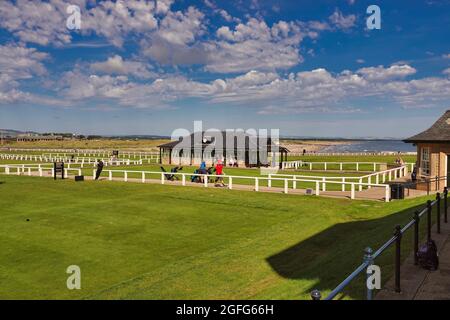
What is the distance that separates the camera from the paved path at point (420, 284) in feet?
21.3

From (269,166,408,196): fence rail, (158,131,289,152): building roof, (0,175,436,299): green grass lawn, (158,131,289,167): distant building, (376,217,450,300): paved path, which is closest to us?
(376,217,450,300): paved path

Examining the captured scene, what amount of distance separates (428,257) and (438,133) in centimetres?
1870

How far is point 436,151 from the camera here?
77.7 ft

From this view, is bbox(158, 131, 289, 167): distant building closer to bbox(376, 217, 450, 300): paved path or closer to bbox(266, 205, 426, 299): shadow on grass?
bbox(266, 205, 426, 299): shadow on grass

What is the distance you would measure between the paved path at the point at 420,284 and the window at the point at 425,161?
1768cm

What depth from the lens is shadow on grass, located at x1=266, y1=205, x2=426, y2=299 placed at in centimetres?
789

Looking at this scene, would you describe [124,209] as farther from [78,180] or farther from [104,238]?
[78,180]

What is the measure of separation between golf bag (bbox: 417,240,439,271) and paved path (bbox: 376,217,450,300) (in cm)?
11

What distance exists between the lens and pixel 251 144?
50.2 meters

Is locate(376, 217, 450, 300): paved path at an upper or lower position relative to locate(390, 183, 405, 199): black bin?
lower

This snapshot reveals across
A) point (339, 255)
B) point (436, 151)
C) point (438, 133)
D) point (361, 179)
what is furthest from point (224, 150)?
point (339, 255)

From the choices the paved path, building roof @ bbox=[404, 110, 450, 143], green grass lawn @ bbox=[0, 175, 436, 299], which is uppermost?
building roof @ bbox=[404, 110, 450, 143]

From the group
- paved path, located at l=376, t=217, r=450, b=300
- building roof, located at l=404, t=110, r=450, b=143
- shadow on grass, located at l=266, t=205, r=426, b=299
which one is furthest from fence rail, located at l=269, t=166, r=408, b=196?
paved path, located at l=376, t=217, r=450, b=300

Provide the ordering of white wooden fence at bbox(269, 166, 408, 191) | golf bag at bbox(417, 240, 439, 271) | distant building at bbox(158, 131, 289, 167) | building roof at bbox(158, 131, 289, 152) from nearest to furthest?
golf bag at bbox(417, 240, 439, 271) → white wooden fence at bbox(269, 166, 408, 191) → distant building at bbox(158, 131, 289, 167) → building roof at bbox(158, 131, 289, 152)
